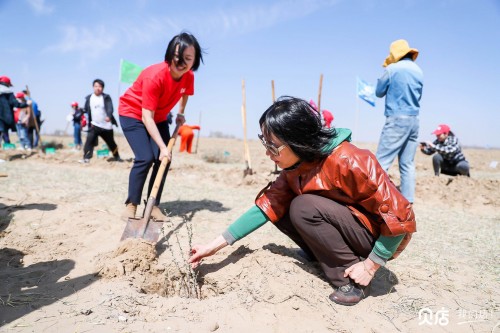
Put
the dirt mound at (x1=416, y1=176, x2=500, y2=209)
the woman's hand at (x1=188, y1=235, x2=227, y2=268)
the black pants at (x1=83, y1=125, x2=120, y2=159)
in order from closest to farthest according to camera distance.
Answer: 1. the woman's hand at (x1=188, y1=235, x2=227, y2=268)
2. the dirt mound at (x1=416, y1=176, x2=500, y2=209)
3. the black pants at (x1=83, y1=125, x2=120, y2=159)

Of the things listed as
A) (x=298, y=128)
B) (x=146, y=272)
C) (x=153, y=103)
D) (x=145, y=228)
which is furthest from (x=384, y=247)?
(x=153, y=103)

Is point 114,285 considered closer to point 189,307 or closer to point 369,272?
point 189,307

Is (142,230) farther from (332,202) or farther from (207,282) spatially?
(332,202)

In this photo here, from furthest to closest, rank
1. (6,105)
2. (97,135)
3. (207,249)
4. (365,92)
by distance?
(365,92)
(97,135)
(6,105)
(207,249)

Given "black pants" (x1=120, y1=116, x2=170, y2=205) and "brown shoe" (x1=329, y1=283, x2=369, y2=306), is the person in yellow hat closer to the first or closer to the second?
"brown shoe" (x1=329, y1=283, x2=369, y2=306)

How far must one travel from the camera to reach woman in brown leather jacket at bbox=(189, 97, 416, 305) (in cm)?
166

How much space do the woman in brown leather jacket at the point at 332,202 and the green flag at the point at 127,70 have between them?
355 inches

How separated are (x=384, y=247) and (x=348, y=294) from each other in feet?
1.13

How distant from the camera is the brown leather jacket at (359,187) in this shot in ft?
5.33

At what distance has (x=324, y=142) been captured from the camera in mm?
1729

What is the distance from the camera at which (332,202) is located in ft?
6.11

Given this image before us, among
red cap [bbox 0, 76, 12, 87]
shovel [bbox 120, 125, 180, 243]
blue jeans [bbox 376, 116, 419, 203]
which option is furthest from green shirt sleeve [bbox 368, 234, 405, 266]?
red cap [bbox 0, 76, 12, 87]

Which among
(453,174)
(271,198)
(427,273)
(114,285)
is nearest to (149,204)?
(114,285)

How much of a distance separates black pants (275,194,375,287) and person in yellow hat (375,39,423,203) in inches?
87.8
